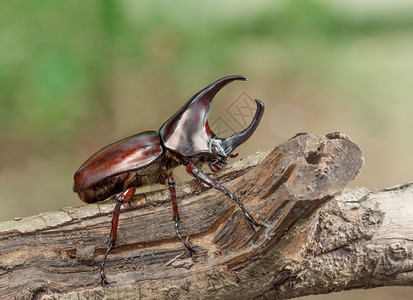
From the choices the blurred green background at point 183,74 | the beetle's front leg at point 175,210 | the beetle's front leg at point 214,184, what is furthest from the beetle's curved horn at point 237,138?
the blurred green background at point 183,74

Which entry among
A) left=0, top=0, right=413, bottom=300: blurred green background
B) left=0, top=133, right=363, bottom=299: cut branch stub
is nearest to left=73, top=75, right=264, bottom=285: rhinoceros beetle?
left=0, top=133, right=363, bottom=299: cut branch stub

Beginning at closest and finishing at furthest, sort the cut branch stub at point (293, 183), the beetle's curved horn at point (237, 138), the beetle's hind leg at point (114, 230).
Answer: the cut branch stub at point (293, 183)
the beetle's hind leg at point (114, 230)
the beetle's curved horn at point (237, 138)

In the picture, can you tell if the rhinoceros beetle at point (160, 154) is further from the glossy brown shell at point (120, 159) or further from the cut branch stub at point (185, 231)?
the cut branch stub at point (185, 231)

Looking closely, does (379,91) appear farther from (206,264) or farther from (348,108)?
(206,264)

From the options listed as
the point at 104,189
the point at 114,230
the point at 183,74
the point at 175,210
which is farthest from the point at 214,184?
the point at 183,74

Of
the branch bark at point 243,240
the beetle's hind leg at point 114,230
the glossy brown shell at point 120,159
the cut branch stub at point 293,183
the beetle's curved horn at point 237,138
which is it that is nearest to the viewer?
the cut branch stub at point 293,183

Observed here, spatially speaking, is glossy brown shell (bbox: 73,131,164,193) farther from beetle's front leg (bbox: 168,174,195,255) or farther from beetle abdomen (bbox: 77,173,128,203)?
beetle's front leg (bbox: 168,174,195,255)
